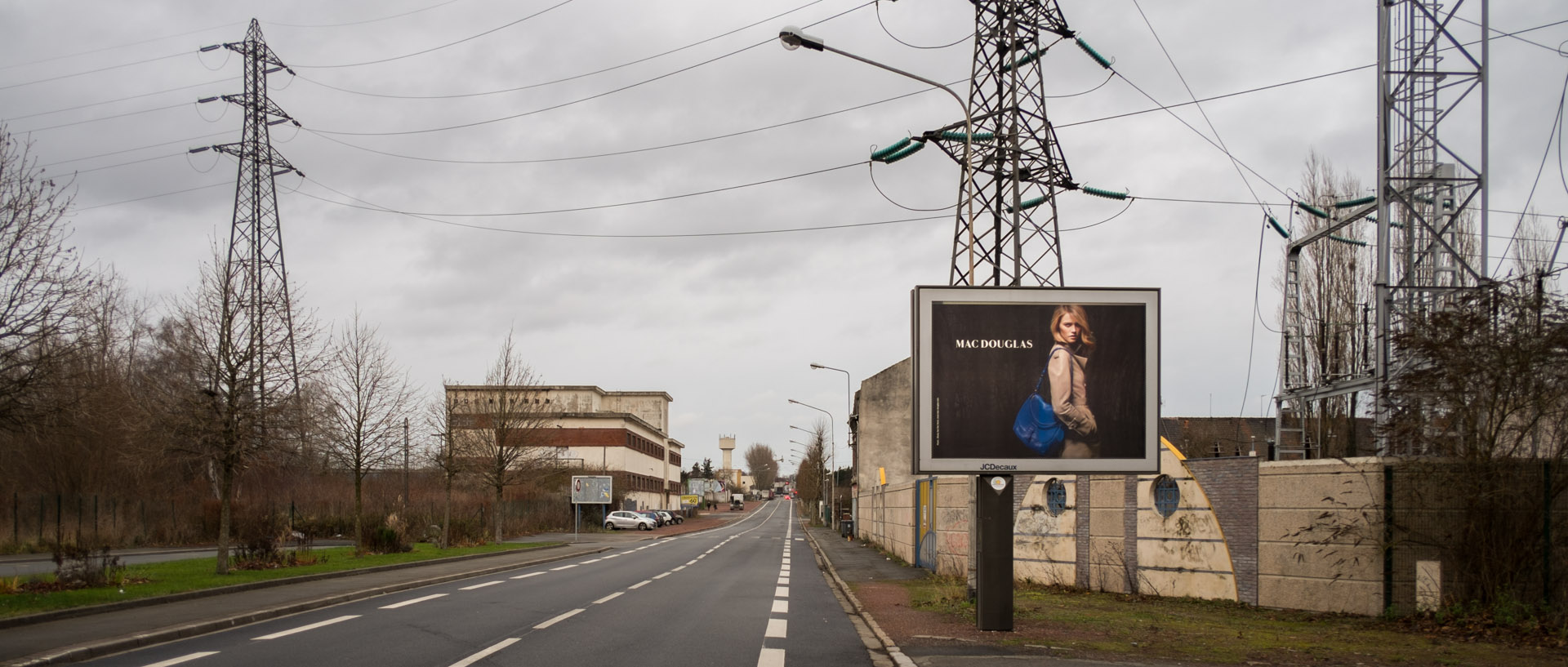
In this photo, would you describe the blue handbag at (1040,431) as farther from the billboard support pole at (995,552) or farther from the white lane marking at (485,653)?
the white lane marking at (485,653)

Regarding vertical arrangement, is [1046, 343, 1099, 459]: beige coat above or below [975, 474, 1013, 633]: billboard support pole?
above

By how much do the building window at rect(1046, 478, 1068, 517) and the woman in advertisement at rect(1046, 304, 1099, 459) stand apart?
604 cm

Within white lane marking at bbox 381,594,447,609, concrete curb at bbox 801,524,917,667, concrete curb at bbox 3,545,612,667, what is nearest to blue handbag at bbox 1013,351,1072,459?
concrete curb at bbox 801,524,917,667

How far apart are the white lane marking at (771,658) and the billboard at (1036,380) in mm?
2732

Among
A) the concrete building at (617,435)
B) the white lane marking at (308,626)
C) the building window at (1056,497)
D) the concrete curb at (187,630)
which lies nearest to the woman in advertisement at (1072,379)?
the building window at (1056,497)

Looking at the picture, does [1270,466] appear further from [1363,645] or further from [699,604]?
[699,604]

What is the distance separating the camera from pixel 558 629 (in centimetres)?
1205

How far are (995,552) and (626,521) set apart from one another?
55.5 meters

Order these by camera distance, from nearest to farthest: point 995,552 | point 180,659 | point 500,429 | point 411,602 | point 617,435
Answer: point 180,659, point 995,552, point 411,602, point 500,429, point 617,435

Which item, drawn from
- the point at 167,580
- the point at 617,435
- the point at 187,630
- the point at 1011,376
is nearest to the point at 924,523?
the point at 1011,376

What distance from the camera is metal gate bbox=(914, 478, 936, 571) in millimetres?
23016

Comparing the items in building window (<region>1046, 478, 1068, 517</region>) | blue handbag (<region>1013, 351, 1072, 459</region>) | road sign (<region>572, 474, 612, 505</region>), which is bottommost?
road sign (<region>572, 474, 612, 505</region>)

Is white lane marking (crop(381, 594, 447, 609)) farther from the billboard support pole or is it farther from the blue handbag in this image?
Result: the blue handbag

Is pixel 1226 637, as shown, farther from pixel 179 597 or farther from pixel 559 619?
pixel 179 597
